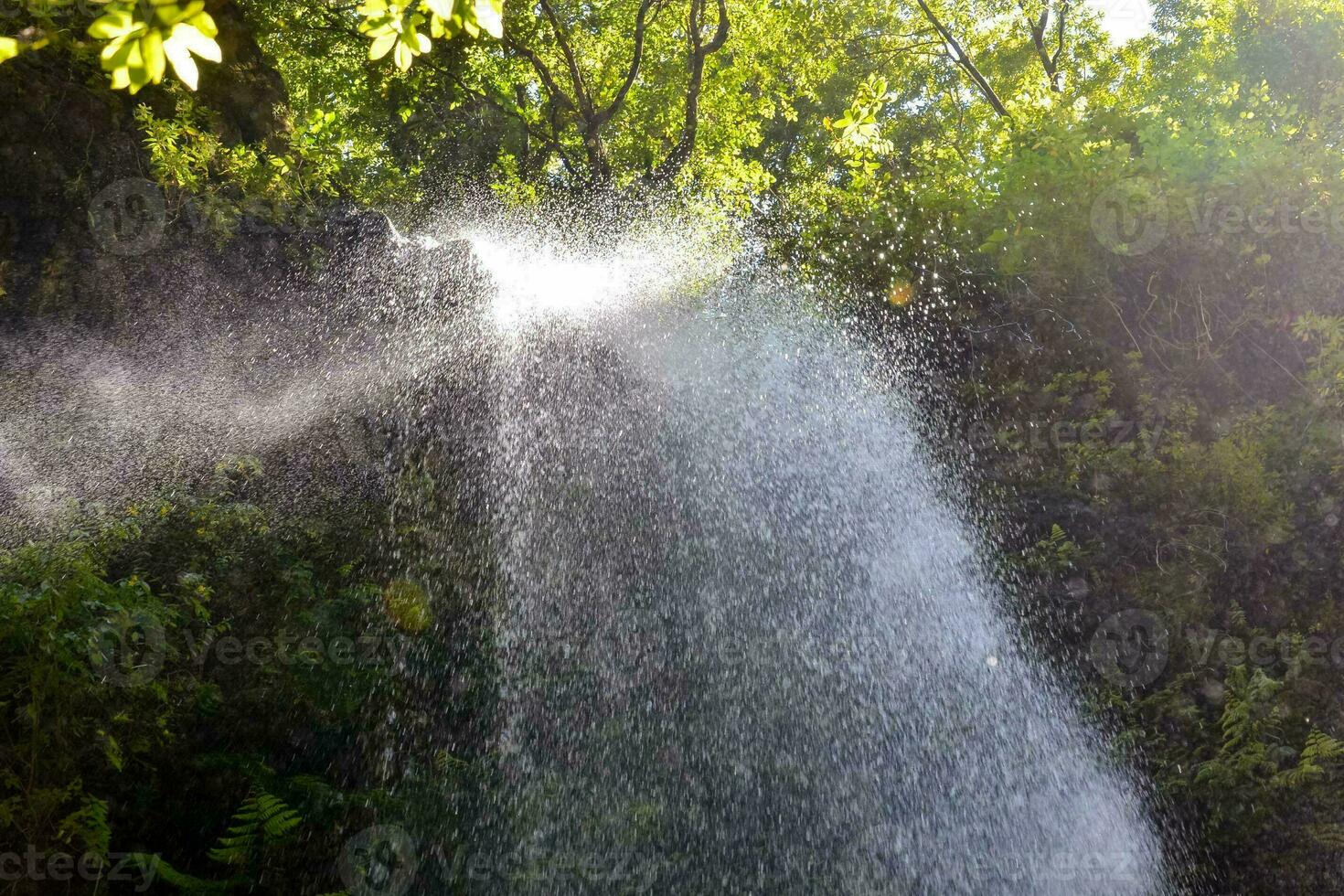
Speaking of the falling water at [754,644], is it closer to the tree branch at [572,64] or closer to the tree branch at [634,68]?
the tree branch at [634,68]

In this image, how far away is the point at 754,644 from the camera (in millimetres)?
7066

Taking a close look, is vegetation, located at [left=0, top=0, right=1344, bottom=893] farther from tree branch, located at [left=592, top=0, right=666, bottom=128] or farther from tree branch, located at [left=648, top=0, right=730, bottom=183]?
tree branch, located at [left=592, top=0, right=666, bottom=128]

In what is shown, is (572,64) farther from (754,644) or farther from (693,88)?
(754,644)

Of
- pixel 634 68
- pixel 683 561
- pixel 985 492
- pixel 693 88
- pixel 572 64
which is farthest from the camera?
pixel 693 88

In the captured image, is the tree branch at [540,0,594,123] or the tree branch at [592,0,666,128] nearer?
the tree branch at [592,0,666,128]

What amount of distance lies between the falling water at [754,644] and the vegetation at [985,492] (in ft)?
1.50

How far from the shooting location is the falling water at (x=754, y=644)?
5461mm

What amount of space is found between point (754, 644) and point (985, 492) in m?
2.08

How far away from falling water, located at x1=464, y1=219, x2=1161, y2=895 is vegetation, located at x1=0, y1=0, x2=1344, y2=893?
46 centimetres

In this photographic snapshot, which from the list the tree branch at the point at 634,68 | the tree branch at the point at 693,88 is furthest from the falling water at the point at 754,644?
the tree branch at the point at 693,88

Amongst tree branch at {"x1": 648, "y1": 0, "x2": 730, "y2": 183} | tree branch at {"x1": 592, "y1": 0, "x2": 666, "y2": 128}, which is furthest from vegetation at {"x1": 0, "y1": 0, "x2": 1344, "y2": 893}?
tree branch at {"x1": 592, "y1": 0, "x2": 666, "y2": 128}

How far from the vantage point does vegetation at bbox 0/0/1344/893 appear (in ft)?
14.6

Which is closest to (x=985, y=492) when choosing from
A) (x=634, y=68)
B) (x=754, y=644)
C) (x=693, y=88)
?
(x=754, y=644)

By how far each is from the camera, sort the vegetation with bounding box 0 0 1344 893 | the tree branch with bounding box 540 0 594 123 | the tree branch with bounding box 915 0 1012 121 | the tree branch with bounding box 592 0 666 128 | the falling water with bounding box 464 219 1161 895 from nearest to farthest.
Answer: the vegetation with bounding box 0 0 1344 893, the falling water with bounding box 464 219 1161 895, the tree branch with bounding box 592 0 666 128, the tree branch with bounding box 540 0 594 123, the tree branch with bounding box 915 0 1012 121
